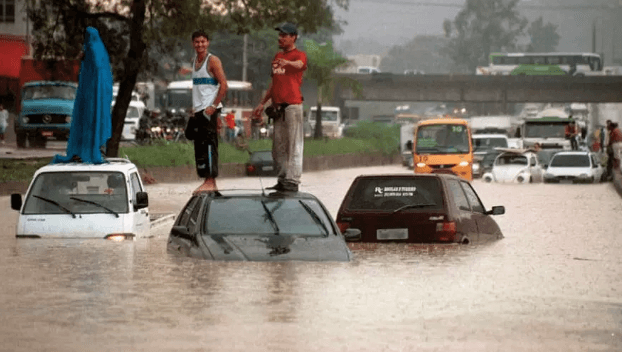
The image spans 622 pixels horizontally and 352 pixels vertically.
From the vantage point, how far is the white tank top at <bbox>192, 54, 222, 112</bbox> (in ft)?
57.6

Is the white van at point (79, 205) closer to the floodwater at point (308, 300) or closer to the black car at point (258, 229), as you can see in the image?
the floodwater at point (308, 300)

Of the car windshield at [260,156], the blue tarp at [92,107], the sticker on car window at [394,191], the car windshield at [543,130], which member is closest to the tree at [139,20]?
the car windshield at [260,156]

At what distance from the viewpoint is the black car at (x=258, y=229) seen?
14.4 meters

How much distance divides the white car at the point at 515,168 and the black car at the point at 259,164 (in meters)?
8.11

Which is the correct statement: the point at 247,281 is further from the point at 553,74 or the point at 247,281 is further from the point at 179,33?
the point at 553,74

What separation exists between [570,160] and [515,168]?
269cm

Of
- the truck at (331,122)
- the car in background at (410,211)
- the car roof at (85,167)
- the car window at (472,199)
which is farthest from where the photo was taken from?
the truck at (331,122)

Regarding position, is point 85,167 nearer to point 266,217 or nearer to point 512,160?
point 266,217

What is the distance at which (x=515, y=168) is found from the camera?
56.1 meters

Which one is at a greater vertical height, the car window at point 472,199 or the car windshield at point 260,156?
the car window at point 472,199

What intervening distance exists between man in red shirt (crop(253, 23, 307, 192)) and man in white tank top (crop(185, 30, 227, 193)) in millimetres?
612

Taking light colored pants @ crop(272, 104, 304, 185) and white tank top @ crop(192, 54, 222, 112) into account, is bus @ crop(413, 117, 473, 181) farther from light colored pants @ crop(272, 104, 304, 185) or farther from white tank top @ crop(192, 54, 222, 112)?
light colored pants @ crop(272, 104, 304, 185)

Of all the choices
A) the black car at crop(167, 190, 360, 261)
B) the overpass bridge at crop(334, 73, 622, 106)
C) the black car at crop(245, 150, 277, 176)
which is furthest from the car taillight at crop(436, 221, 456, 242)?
the overpass bridge at crop(334, 73, 622, 106)

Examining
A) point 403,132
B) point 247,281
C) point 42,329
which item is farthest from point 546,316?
point 403,132
